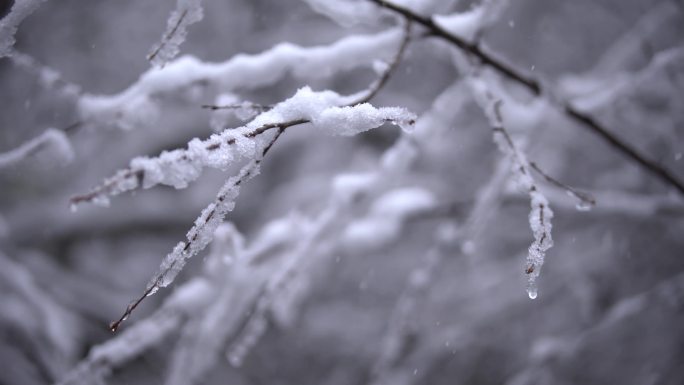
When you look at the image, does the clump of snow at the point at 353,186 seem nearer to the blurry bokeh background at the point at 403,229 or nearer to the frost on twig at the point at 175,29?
the blurry bokeh background at the point at 403,229

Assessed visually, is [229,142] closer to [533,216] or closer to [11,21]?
[11,21]

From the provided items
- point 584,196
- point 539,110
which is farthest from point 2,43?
point 539,110

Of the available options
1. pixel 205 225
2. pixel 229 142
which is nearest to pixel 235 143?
pixel 229 142

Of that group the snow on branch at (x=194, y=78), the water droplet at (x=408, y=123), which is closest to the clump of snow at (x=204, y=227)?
the water droplet at (x=408, y=123)

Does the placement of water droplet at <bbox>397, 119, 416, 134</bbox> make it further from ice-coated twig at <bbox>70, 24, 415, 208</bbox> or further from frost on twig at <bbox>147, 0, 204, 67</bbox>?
frost on twig at <bbox>147, 0, 204, 67</bbox>

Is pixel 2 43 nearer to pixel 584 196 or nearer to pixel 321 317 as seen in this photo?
pixel 584 196

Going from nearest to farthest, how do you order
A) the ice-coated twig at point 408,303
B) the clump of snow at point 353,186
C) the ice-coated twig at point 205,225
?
the ice-coated twig at point 205,225
the clump of snow at point 353,186
the ice-coated twig at point 408,303
